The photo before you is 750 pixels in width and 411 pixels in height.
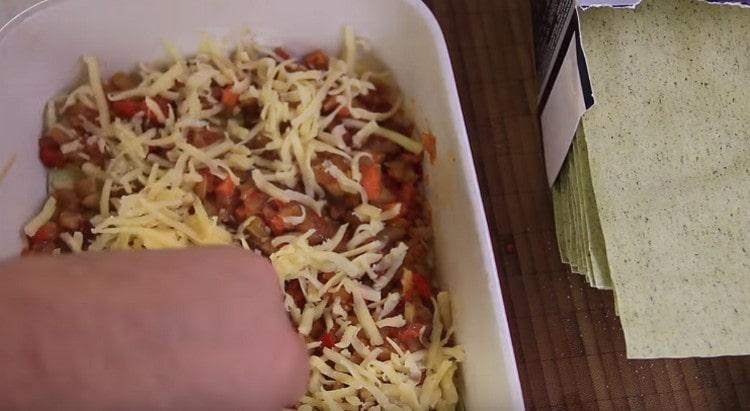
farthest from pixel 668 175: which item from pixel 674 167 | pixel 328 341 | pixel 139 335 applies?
pixel 139 335

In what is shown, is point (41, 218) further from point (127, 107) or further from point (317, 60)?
point (317, 60)

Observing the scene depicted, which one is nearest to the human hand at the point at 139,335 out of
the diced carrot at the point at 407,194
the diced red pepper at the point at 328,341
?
the diced red pepper at the point at 328,341

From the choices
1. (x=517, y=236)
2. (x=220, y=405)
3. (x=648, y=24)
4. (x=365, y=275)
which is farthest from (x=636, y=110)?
(x=220, y=405)

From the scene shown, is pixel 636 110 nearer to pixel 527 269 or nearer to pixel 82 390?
pixel 527 269

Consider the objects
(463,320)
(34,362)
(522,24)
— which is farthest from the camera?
(522,24)

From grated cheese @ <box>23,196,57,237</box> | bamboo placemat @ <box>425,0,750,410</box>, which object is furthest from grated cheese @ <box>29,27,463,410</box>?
bamboo placemat @ <box>425,0,750,410</box>

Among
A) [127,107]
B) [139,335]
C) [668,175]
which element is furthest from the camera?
[127,107]
